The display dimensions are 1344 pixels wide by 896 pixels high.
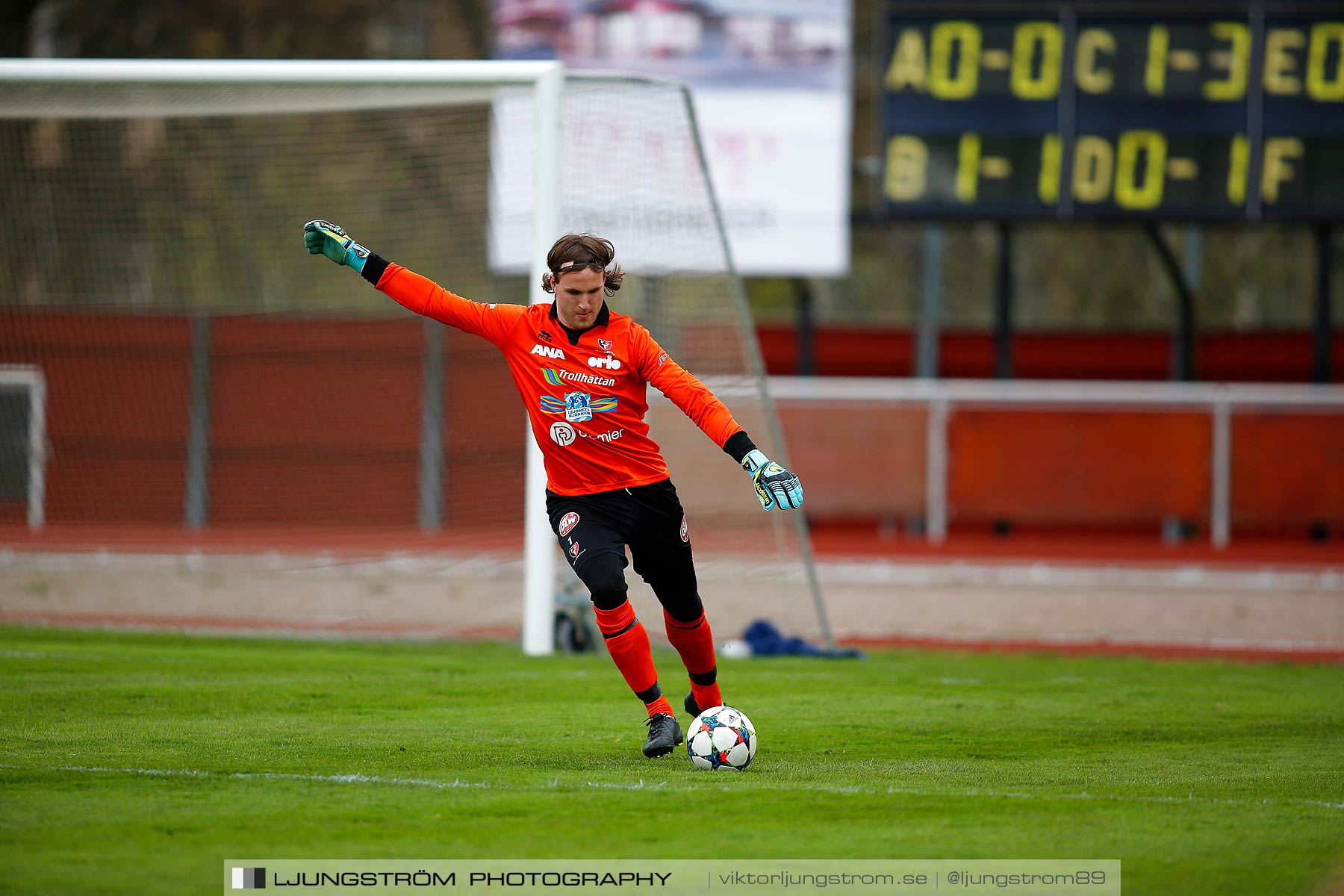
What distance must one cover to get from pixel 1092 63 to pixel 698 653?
12536 millimetres

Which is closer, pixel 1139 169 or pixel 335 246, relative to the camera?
pixel 335 246

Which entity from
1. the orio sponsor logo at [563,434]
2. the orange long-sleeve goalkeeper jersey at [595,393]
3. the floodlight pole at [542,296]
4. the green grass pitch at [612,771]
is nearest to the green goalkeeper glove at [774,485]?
the orange long-sleeve goalkeeper jersey at [595,393]

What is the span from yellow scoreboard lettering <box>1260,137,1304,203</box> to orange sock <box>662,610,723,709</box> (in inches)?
502

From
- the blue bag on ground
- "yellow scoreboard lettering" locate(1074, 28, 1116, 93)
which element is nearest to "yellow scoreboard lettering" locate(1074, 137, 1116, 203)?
"yellow scoreboard lettering" locate(1074, 28, 1116, 93)

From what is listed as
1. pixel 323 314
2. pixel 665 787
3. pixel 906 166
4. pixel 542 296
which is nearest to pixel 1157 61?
pixel 906 166

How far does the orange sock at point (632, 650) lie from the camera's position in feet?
21.1

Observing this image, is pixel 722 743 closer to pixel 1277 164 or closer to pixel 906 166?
pixel 906 166

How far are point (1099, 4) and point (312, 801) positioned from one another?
14.8 m

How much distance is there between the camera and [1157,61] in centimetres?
1725

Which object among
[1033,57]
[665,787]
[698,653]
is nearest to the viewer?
[665,787]

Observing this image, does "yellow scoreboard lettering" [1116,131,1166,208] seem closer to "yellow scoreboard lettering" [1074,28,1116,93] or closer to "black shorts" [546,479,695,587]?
"yellow scoreboard lettering" [1074,28,1116,93]

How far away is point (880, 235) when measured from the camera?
34.6 metres

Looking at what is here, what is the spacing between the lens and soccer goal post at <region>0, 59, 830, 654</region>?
482 inches

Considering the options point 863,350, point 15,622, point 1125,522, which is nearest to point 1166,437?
point 1125,522
